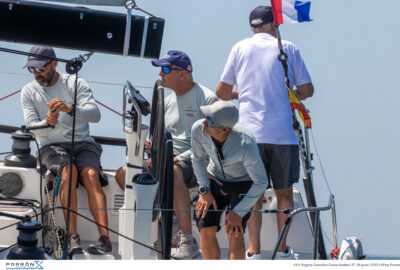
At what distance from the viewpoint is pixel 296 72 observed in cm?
494

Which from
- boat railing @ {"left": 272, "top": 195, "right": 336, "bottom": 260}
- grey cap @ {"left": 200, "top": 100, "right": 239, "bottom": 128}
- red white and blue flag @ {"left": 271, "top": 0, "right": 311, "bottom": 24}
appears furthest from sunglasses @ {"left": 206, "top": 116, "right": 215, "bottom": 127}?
red white and blue flag @ {"left": 271, "top": 0, "right": 311, "bottom": 24}

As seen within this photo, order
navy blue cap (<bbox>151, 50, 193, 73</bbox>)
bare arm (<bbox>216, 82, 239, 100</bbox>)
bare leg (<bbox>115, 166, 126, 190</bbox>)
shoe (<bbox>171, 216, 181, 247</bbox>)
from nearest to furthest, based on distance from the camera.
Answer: bare arm (<bbox>216, 82, 239, 100</bbox>) → shoe (<bbox>171, 216, 181, 247</bbox>) → navy blue cap (<bbox>151, 50, 193, 73</bbox>) → bare leg (<bbox>115, 166, 126, 190</bbox>)

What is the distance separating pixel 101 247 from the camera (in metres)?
4.99

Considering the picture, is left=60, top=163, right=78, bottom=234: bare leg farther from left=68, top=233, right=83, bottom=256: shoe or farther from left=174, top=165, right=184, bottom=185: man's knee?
left=174, top=165, right=184, bottom=185: man's knee

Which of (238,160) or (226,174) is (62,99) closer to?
(226,174)

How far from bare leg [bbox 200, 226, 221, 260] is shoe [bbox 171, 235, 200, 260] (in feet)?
1.21

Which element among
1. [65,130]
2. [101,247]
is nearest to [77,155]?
[65,130]

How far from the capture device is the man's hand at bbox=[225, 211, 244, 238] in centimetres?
441

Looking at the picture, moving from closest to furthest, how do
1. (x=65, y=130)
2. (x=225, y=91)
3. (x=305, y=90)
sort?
(x=305, y=90) → (x=225, y=91) → (x=65, y=130)

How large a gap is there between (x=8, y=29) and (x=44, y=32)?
0.18m

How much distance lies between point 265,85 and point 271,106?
0.43ft

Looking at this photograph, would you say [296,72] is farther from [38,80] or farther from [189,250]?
[38,80]

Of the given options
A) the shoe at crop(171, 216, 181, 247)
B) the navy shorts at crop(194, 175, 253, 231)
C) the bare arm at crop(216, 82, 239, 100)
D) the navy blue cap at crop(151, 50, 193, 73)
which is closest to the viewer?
the navy shorts at crop(194, 175, 253, 231)
